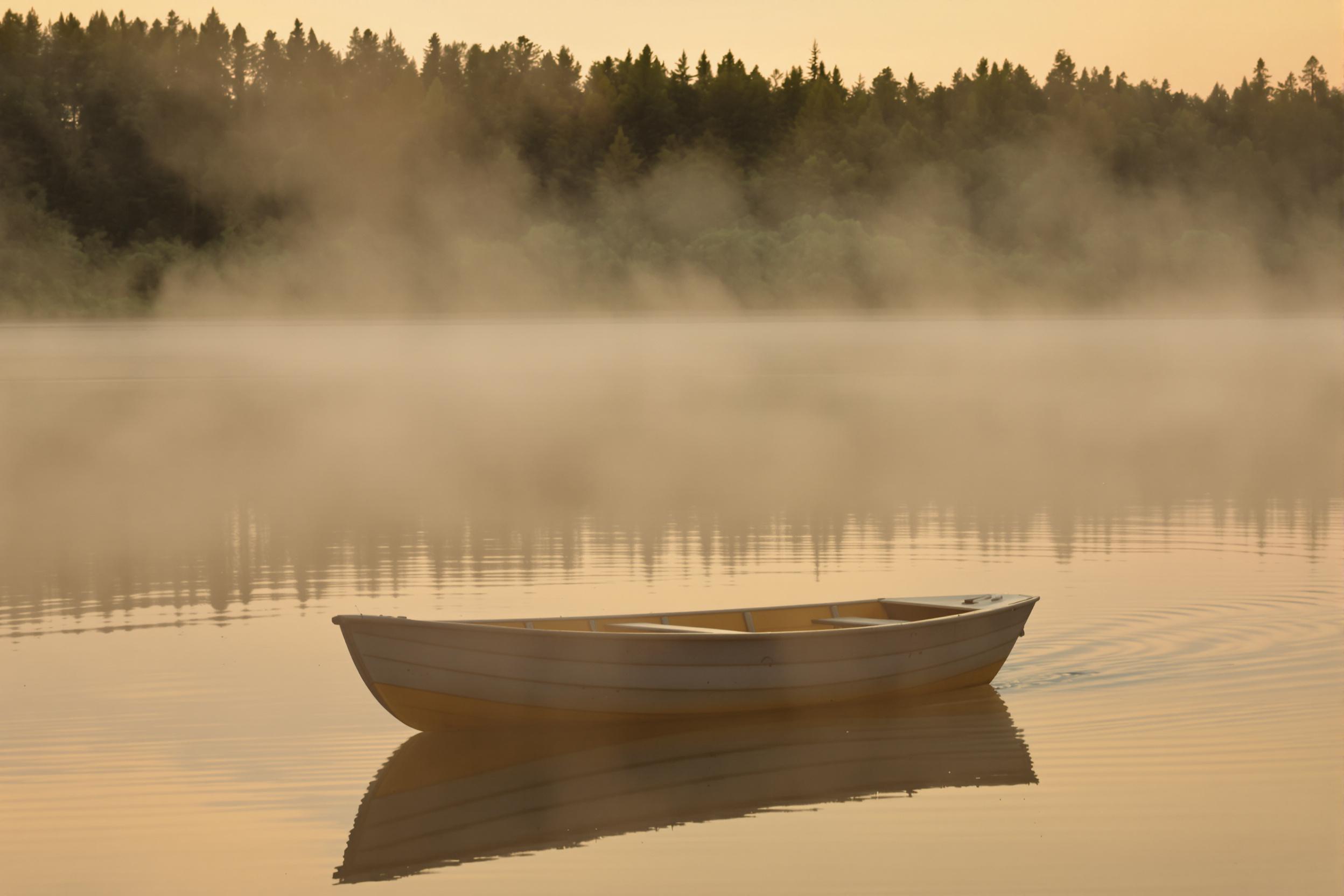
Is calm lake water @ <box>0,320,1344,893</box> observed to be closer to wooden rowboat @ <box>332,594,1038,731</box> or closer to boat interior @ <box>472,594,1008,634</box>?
wooden rowboat @ <box>332,594,1038,731</box>

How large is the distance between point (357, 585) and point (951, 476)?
15625 millimetres

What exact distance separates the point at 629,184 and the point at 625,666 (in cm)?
15064

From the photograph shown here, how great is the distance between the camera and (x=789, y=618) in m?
15.8

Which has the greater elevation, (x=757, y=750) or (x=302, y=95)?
(x=302, y=95)

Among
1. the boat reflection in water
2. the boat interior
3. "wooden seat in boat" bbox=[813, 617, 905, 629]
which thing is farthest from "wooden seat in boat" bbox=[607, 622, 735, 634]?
"wooden seat in boat" bbox=[813, 617, 905, 629]

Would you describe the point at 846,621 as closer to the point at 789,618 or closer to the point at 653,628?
the point at 789,618

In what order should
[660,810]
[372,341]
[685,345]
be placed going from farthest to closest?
[372,341], [685,345], [660,810]

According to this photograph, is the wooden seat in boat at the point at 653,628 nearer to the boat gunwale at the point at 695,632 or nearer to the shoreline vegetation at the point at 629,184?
the boat gunwale at the point at 695,632

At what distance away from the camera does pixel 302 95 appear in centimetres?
17212

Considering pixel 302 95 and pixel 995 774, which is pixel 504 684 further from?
pixel 302 95

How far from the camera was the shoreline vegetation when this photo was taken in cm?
15525

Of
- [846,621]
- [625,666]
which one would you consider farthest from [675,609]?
[625,666]

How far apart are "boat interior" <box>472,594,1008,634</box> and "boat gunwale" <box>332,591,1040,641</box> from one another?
0.03 metres

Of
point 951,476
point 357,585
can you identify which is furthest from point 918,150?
point 357,585
